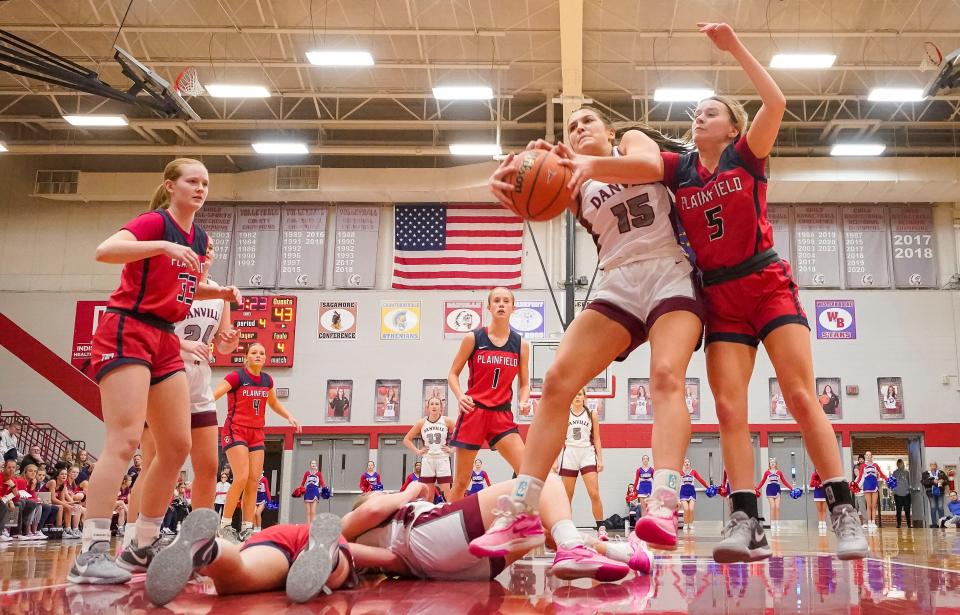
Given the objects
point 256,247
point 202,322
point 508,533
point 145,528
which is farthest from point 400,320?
point 508,533

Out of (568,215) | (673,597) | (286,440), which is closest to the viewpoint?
(673,597)

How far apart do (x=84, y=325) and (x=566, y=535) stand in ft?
63.0

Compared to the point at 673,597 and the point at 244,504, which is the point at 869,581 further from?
the point at 244,504

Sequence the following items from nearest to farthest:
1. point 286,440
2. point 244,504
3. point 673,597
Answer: point 673,597 → point 244,504 → point 286,440

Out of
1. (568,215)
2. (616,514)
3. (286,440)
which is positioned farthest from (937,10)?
(286,440)

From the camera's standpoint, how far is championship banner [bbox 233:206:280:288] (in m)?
19.8

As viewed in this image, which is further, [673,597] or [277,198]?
[277,198]

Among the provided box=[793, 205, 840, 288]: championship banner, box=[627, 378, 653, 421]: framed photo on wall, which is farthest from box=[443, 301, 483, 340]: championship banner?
box=[793, 205, 840, 288]: championship banner

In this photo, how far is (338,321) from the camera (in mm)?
19469

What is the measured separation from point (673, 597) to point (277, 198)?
18567mm

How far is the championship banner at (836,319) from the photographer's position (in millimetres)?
18875

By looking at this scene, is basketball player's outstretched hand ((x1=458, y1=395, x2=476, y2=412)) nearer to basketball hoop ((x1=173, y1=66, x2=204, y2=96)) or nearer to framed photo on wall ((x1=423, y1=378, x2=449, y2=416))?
basketball hoop ((x1=173, y1=66, x2=204, y2=96))

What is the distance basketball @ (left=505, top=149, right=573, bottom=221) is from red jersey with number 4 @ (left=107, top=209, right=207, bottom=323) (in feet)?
5.15

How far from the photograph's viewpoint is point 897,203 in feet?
63.7
